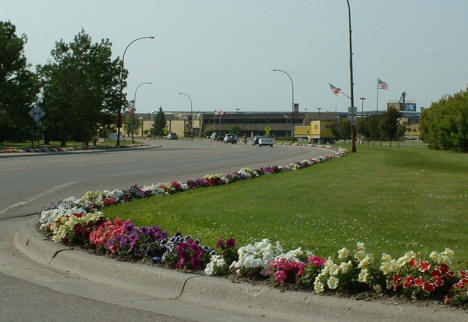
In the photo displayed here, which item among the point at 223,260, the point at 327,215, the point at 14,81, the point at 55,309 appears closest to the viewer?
the point at 55,309

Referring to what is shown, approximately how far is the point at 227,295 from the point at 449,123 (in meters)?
43.3

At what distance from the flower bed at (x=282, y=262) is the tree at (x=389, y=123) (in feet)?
208

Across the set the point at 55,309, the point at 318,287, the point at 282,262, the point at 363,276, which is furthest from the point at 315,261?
the point at 55,309

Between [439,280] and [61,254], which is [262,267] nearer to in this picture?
[439,280]

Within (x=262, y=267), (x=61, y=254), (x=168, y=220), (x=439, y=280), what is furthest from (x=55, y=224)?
(x=439, y=280)

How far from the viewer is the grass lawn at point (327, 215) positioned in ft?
29.6

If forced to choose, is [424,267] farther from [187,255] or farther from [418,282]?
[187,255]

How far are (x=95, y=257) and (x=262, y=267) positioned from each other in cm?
235

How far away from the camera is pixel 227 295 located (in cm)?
630

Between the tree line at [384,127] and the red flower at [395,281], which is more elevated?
the tree line at [384,127]

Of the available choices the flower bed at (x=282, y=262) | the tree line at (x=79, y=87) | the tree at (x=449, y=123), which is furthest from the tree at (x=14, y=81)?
the flower bed at (x=282, y=262)

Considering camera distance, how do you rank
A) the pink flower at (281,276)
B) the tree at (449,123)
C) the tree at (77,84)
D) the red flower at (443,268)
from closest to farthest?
1. the red flower at (443,268)
2. the pink flower at (281,276)
3. the tree at (449,123)
4. the tree at (77,84)

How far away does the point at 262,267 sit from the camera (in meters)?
6.52

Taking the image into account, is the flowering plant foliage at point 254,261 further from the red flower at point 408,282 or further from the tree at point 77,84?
the tree at point 77,84
